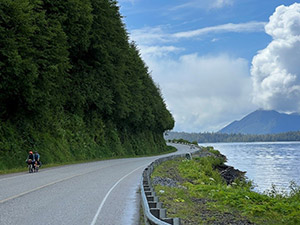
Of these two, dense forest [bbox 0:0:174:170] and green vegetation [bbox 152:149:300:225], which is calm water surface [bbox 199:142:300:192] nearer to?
green vegetation [bbox 152:149:300:225]

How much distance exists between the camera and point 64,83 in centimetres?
3934

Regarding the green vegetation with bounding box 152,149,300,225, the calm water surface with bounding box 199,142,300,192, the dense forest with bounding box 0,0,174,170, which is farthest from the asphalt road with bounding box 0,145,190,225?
the calm water surface with bounding box 199,142,300,192

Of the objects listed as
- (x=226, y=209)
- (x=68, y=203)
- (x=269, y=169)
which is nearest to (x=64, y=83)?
(x=269, y=169)

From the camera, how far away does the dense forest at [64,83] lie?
27.0 meters

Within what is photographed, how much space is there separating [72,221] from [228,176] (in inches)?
1275

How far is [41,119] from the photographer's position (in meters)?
33.8

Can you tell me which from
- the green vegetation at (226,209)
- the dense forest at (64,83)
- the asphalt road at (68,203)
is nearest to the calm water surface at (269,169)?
the green vegetation at (226,209)

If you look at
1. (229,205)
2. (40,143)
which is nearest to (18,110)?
(40,143)

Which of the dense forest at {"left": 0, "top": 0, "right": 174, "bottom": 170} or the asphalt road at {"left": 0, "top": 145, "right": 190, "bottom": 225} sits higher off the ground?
the dense forest at {"left": 0, "top": 0, "right": 174, "bottom": 170}

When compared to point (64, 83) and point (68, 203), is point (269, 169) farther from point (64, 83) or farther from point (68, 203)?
point (68, 203)

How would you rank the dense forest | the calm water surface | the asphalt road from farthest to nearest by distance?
1. the calm water surface
2. the dense forest
3. the asphalt road

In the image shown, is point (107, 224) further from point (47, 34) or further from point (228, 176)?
point (228, 176)

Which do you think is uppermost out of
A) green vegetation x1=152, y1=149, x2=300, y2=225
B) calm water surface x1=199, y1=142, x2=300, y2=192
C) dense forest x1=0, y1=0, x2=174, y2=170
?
dense forest x1=0, y1=0, x2=174, y2=170

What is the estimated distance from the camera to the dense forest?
27.0 meters
